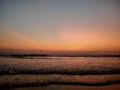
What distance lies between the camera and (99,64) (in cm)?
316

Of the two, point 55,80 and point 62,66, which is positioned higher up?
point 62,66

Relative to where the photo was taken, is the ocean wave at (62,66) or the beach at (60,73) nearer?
the beach at (60,73)

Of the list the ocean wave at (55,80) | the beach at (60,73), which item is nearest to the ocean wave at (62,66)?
the beach at (60,73)

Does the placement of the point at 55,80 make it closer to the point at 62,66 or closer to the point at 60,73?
the point at 60,73

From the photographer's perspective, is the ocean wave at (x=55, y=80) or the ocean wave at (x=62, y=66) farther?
the ocean wave at (x=62, y=66)

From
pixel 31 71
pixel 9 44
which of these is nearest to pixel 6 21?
pixel 9 44

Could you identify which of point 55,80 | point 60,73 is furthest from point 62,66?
point 55,80

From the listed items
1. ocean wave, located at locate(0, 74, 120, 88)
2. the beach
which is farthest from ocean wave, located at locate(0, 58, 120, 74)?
ocean wave, located at locate(0, 74, 120, 88)

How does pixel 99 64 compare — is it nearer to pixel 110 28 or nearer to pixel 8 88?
pixel 110 28

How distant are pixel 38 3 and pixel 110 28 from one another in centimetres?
118

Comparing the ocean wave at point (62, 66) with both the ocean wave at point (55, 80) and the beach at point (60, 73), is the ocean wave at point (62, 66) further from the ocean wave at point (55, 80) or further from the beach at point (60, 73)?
the ocean wave at point (55, 80)

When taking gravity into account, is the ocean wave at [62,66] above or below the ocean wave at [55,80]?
above

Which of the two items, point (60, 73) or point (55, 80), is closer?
point (55, 80)

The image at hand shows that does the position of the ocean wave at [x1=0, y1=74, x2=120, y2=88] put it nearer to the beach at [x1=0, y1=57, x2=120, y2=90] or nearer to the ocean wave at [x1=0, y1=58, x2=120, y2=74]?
the beach at [x1=0, y1=57, x2=120, y2=90]
